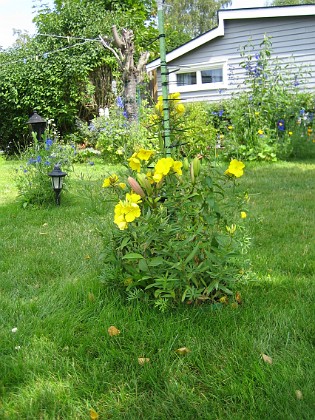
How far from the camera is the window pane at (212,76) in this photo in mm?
11930

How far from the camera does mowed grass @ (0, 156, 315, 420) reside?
1.43 metres

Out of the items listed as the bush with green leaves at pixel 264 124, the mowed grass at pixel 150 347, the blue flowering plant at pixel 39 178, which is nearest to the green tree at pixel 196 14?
the bush with green leaves at pixel 264 124

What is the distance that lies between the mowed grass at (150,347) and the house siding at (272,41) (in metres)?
8.50

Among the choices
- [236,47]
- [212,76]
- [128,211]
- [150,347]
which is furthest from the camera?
[212,76]

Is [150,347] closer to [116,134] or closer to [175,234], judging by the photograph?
[175,234]

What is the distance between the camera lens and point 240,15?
35.7 feet

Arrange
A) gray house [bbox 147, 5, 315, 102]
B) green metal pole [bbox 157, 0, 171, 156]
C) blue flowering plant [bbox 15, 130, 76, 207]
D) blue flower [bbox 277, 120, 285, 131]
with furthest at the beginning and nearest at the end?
gray house [bbox 147, 5, 315, 102] < blue flower [bbox 277, 120, 285, 131] < blue flowering plant [bbox 15, 130, 76, 207] < green metal pole [bbox 157, 0, 171, 156]

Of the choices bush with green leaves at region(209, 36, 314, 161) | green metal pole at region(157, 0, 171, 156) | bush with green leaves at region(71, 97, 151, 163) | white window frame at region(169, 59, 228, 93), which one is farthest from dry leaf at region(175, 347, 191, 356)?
white window frame at region(169, 59, 228, 93)

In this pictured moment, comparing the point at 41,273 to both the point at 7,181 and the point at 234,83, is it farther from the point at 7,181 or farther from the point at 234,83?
the point at 234,83

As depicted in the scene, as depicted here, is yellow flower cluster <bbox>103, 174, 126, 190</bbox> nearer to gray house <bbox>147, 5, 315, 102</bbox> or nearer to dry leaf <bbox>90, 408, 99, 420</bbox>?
dry leaf <bbox>90, 408, 99, 420</bbox>

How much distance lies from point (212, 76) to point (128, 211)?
11.0m

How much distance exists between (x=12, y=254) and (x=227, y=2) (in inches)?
1402

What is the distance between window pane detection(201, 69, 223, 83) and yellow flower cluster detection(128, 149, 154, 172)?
10.5m

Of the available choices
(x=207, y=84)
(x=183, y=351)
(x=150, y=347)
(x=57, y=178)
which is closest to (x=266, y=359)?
(x=183, y=351)
